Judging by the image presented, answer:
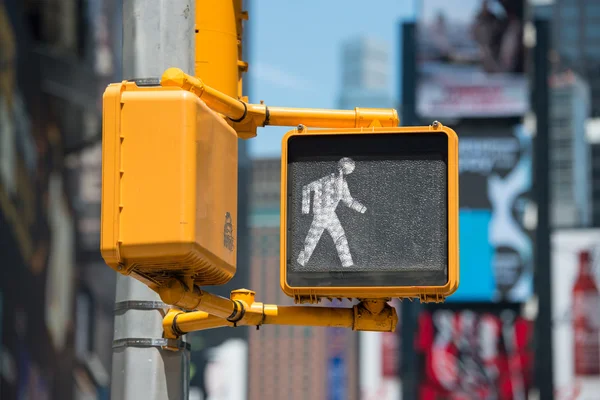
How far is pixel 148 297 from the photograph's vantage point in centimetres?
533

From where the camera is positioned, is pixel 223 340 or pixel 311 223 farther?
pixel 223 340

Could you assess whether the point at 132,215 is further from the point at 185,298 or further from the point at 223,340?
the point at 223,340

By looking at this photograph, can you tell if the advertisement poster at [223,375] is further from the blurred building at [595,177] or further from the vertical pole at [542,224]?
the blurred building at [595,177]

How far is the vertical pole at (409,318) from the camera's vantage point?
56250mm

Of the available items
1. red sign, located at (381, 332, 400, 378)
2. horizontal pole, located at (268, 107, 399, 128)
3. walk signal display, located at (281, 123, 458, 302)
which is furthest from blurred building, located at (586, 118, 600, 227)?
walk signal display, located at (281, 123, 458, 302)

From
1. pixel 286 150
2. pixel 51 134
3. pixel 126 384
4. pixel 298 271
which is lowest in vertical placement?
pixel 126 384

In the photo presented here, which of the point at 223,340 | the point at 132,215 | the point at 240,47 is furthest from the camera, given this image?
the point at 223,340

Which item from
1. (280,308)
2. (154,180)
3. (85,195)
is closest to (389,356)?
(85,195)

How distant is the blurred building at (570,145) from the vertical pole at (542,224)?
309 ft

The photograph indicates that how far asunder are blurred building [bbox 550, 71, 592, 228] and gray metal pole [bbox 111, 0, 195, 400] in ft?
483

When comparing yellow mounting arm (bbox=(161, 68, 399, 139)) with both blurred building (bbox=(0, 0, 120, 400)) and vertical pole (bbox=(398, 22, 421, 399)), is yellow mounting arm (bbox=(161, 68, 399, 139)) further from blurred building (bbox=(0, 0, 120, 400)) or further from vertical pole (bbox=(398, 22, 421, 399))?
vertical pole (bbox=(398, 22, 421, 399))

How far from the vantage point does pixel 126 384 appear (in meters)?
5.21

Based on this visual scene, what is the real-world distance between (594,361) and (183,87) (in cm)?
7522

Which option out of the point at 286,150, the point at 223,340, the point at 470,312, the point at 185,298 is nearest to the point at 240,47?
the point at 286,150
